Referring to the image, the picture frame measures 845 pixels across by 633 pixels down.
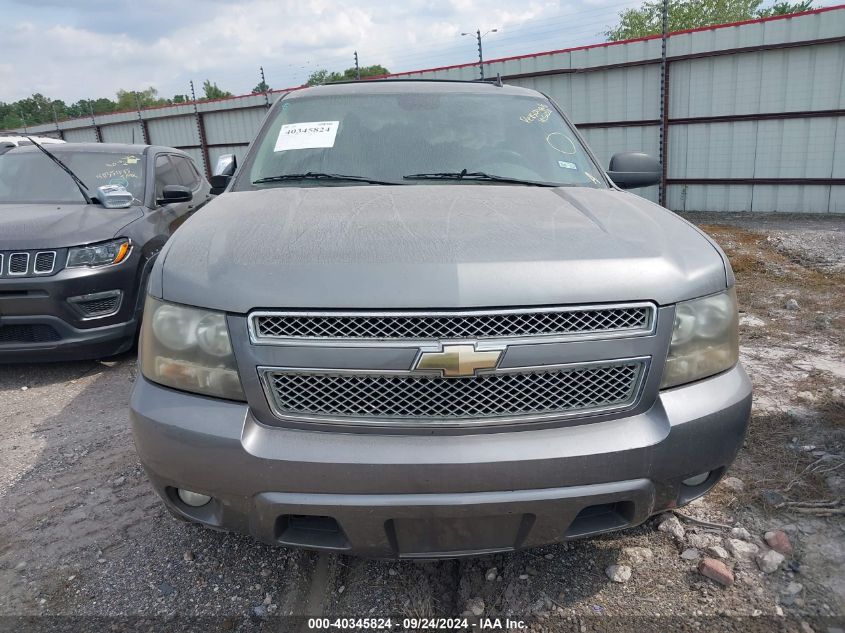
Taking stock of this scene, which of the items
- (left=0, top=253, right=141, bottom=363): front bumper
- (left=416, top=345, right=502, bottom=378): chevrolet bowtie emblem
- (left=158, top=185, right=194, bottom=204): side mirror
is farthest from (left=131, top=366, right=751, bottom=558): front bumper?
(left=158, top=185, right=194, bottom=204): side mirror

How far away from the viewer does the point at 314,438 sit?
1653 mm

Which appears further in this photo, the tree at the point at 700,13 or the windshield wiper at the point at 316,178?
the tree at the point at 700,13

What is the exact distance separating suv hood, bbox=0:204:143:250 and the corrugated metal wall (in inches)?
407

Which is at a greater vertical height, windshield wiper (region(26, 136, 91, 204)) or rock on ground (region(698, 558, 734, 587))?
windshield wiper (region(26, 136, 91, 204))

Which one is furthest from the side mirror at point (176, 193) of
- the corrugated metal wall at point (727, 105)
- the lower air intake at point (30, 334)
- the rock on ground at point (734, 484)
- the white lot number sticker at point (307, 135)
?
the corrugated metal wall at point (727, 105)

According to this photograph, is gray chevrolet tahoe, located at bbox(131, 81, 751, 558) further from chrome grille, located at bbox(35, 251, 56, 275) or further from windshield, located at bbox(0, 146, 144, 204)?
windshield, located at bbox(0, 146, 144, 204)

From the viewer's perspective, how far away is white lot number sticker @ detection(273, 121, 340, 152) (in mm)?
2879

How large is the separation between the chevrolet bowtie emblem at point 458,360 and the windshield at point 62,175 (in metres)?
4.35

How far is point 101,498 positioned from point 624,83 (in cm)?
1216

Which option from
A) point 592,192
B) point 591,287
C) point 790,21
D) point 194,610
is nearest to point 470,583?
point 194,610

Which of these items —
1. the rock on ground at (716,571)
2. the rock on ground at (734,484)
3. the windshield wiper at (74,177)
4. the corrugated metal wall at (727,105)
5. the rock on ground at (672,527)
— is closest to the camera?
the rock on ground at (716,571)

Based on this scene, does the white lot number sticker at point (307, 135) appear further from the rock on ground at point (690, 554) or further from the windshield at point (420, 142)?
the rock on ground at point (690, 554)

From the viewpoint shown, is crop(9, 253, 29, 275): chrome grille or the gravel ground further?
crop(9, 253, 29, 275): chrome grille

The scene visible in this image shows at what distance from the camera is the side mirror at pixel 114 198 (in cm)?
469
